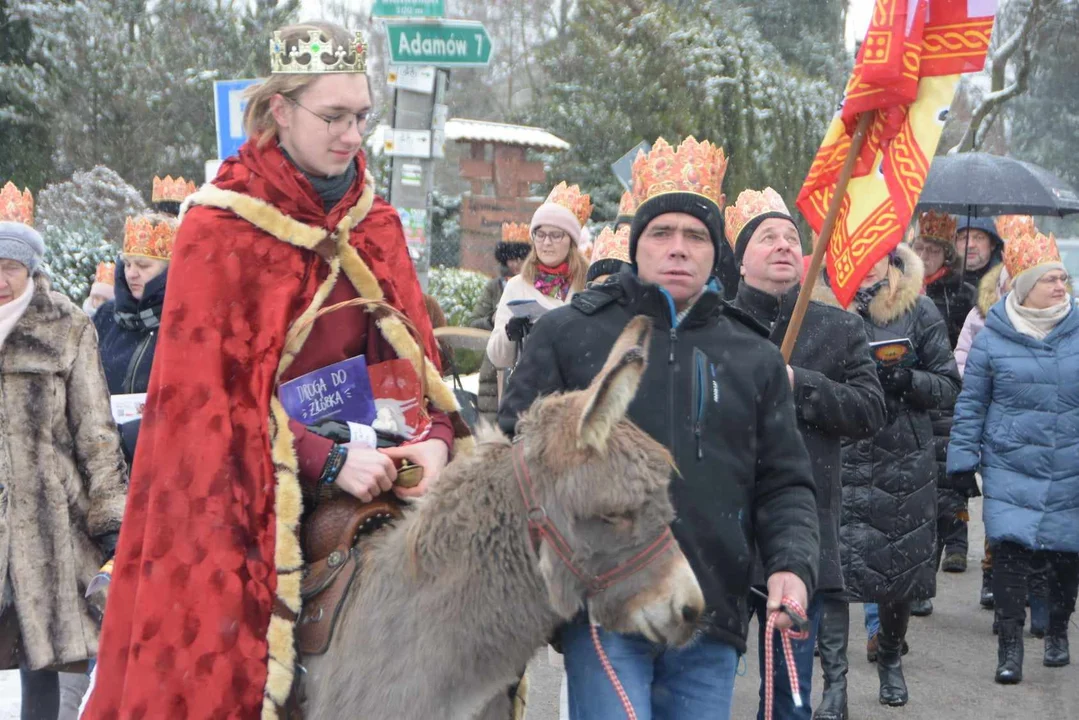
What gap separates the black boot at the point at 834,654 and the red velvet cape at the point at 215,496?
12.6 feet

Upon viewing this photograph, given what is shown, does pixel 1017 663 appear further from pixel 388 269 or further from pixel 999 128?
pixel 999 128

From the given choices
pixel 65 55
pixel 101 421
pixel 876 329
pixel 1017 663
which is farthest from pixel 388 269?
pixel 65 55

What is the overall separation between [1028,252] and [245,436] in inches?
246

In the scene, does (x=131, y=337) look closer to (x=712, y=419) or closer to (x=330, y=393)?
(x=330, y=393)

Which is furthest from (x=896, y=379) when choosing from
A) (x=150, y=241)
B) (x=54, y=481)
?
(x=54, y=481)

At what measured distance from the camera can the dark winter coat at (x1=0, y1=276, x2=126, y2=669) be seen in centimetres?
503

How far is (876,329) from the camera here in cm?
703

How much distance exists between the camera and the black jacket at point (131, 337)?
6562 mm

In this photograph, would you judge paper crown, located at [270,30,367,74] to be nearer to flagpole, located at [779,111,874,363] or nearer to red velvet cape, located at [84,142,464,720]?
red velvet cape, located at [84,142,464,720]

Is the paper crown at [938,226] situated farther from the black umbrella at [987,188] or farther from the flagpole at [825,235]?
the flagpole at [825,235]

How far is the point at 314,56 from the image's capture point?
356cm

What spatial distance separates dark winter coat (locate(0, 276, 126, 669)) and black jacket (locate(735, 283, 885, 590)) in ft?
8.18

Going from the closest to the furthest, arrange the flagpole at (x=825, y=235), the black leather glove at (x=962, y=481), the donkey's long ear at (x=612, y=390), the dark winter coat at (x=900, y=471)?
the donkey's long ear at (x=612, y=390), the flagpole at (x=825, y=235), the dark winter coat at (x=900, y=471), the black leather glove at (x=962, y=481)

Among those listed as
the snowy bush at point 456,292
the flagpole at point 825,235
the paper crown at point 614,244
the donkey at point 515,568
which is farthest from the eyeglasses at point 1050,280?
the snowy bush at point 456,292
